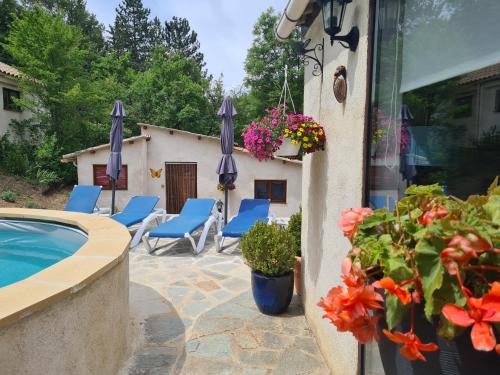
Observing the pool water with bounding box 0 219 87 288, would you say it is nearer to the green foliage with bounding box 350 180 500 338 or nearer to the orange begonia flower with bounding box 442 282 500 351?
the green foliage with bounding box 350 180 500 338

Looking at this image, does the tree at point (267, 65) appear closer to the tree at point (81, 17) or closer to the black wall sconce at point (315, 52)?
the tree at point (81, 17)

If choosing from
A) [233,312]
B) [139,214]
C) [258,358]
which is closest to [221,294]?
[233,312]

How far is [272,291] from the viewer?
389 centimetres

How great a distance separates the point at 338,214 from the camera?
108 inches

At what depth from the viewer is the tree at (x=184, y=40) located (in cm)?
3195

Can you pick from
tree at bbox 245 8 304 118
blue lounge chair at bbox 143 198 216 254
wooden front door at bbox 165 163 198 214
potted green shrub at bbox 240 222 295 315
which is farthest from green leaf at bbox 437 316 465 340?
tree at bbox 245 8 304 118

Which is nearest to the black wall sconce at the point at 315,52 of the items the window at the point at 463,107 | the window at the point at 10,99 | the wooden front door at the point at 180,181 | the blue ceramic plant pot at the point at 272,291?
the window at the point at 463,107

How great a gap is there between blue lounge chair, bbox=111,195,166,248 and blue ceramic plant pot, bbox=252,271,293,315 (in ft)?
14.7

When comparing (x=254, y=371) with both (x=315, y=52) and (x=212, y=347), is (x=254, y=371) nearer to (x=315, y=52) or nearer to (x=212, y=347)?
(x=212, y=347)

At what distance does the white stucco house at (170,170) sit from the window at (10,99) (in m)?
7.06

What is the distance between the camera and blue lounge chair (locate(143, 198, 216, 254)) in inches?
272

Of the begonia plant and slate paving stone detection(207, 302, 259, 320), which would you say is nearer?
the begonia plant

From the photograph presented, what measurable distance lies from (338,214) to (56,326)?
2.20m

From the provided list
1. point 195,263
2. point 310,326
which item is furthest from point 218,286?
point 310,326
